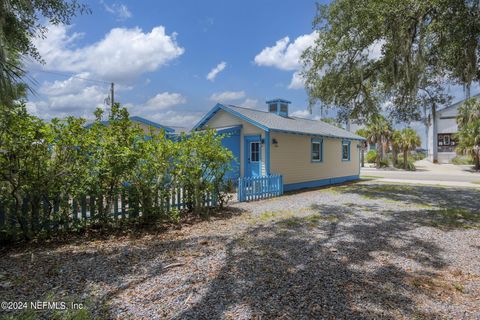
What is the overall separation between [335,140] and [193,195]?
11.1 m

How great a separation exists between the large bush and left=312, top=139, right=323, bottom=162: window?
841cm

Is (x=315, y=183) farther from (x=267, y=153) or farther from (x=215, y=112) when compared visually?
(x=215, y=112)

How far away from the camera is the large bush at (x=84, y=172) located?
195 inches

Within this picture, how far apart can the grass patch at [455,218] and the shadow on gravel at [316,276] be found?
1.26 metres

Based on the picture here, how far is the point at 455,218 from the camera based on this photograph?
292 inches

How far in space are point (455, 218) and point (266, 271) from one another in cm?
622

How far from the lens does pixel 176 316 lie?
285 centimetres

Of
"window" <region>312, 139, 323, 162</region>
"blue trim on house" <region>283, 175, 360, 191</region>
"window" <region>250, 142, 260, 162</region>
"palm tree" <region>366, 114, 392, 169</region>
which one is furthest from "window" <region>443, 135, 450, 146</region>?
"window" <region>250, 142, 260, 162</region>

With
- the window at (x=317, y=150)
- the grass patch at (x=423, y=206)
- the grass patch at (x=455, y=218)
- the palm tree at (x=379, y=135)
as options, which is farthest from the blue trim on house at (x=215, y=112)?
the palm tree at (x=379, y=135)

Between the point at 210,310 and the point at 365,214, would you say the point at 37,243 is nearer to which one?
the point at 210,310

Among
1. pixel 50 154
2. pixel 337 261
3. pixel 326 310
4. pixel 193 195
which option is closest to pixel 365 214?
pixel 337 261

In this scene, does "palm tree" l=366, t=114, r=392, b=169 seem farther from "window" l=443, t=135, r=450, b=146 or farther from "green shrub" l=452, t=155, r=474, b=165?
"window" l=443, t=135, r=450, b=146

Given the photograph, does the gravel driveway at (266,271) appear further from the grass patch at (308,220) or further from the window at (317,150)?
the window at (317,150)

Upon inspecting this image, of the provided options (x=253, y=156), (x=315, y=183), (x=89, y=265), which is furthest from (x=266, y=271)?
(x=315, y=183)
